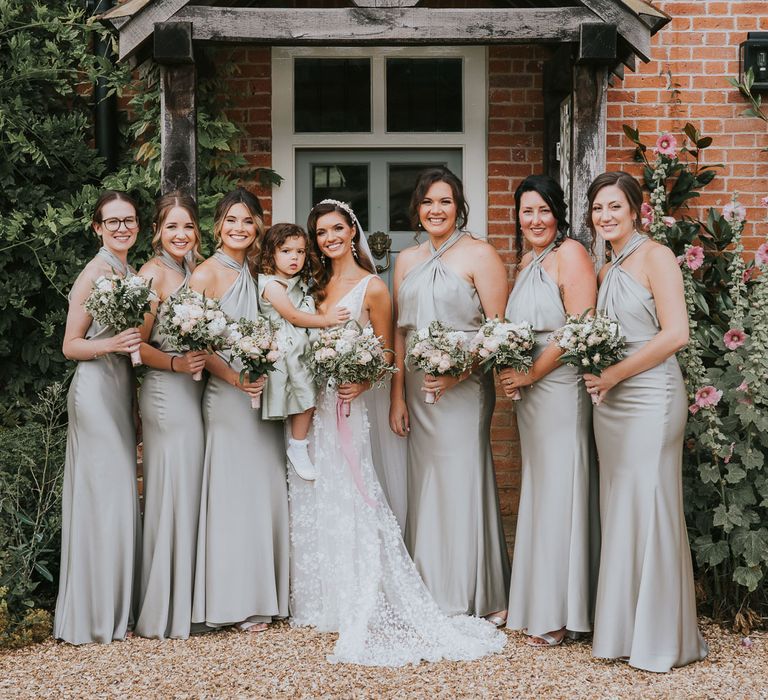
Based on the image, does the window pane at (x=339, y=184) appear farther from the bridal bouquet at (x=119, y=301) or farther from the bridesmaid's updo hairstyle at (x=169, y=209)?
the bridal bouquet at (x=119, y=301)

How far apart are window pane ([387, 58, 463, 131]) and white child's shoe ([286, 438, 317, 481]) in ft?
9.09

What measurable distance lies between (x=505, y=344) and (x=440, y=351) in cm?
33

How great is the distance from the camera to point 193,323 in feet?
13.8

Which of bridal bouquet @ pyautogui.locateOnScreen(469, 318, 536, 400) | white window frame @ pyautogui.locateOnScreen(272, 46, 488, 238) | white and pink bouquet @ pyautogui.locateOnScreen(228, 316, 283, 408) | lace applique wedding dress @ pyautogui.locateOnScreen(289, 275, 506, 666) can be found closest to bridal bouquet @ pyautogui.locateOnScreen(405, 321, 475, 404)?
bridal bouquet @ pyautogui.locateOnScreen(469, 318, 536, 400)

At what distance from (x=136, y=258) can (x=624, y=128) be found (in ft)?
11.5

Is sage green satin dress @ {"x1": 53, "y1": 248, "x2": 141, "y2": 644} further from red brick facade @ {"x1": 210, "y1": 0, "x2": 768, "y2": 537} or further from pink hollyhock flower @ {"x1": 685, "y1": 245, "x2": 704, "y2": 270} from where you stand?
pink hollyhock flower @ {"x1": 685, "y1": 245, "x2": 704, "y2": 270}

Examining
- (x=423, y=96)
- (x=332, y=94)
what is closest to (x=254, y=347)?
(x=332, y=94)

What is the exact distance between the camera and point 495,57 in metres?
6.34

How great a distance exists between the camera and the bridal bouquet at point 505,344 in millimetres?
4254

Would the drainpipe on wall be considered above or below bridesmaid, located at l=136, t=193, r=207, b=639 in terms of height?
above

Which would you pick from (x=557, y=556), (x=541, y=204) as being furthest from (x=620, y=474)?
(x=541, y=204)

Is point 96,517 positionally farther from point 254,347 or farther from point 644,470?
point 644,470

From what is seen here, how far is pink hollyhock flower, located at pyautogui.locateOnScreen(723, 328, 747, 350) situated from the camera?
15.6ft

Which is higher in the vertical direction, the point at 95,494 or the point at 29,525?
the point at 95,494
